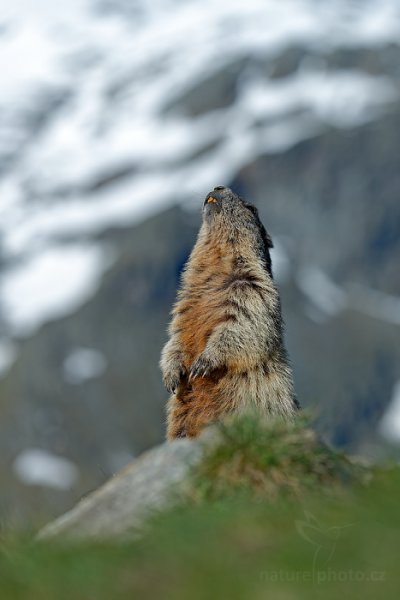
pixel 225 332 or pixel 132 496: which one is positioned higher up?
pixel 225 332

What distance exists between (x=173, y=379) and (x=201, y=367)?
27.9 inches

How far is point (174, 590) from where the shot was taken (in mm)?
6586

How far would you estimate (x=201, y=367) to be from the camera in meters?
13.9

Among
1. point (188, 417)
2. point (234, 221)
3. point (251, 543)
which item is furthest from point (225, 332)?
point (251, 543)

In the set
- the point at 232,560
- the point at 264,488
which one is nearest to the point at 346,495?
the point at 264,488

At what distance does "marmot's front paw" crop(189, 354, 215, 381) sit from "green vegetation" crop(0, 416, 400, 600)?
158 inches

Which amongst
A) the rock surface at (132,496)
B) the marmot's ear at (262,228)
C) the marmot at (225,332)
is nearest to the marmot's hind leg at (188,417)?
the marmot at (225,332)

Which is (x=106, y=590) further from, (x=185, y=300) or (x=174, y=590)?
(x=185, y=300)

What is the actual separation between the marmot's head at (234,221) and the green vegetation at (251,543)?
6.39 metres

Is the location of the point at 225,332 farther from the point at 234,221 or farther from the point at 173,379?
the point at 234,221

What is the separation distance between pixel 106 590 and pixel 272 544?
50.5 inches

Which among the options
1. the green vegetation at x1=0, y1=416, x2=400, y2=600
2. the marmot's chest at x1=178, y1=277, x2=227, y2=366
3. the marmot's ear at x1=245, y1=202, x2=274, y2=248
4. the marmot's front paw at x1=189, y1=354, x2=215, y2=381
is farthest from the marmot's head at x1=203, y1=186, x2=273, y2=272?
the green vegetation at x1=0, y1=416, x2=400, y2=600

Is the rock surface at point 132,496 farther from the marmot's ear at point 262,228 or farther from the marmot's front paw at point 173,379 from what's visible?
the marmot's ear at point 262,228

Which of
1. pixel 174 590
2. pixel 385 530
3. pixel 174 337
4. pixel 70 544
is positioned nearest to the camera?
pixel 174 590
